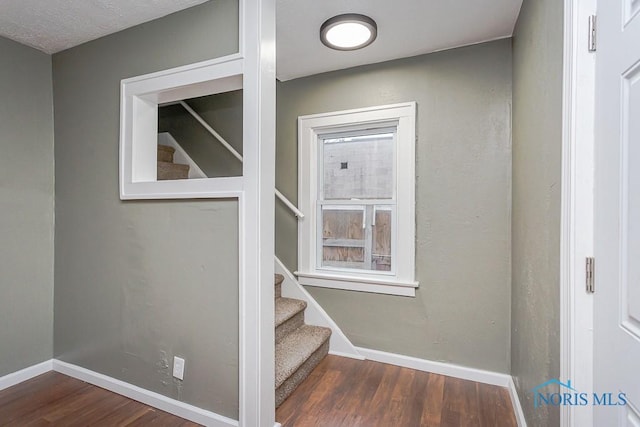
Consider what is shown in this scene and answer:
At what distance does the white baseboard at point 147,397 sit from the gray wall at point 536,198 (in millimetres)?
1536

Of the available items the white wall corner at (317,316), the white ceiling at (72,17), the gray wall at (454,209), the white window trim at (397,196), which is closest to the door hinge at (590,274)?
the gray wall at (454,209)

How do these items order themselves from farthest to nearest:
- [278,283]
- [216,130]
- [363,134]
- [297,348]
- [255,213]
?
[216,130], [278,283], [363,134], [297,348], [255,213]

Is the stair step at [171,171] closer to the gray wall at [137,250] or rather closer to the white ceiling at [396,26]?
the gray wall at [137,250]

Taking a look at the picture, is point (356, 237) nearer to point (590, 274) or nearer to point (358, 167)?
point (358, 167)

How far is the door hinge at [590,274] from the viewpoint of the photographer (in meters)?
0.92

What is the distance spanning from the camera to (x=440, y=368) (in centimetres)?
226

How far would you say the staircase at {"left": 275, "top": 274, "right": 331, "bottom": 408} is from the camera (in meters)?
1.96

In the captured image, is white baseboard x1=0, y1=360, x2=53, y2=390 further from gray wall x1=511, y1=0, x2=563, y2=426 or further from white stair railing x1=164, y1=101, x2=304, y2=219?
gray wall x1=511, y1=0, x2=563, y2=426

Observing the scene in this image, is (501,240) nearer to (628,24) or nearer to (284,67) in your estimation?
(628,24)

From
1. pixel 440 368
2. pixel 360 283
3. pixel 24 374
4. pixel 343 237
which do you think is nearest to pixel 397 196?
pixel 343 237

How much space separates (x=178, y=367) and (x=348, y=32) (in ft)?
7.59

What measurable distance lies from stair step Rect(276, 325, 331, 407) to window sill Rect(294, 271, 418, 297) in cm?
39

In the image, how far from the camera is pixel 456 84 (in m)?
2.21

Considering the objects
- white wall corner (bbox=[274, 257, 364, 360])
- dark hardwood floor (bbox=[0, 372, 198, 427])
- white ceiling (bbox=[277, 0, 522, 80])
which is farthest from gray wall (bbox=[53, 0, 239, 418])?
white wall corner (bbox=[274, 257, 364, 360])
